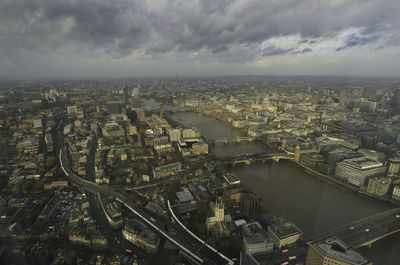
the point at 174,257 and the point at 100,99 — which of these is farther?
the point at 100,99

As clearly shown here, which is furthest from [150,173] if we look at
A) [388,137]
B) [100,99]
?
A: [100,99]

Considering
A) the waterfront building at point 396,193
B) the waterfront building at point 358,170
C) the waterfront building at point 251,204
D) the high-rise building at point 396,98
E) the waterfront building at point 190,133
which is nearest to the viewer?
the waterfront building at point 251,204

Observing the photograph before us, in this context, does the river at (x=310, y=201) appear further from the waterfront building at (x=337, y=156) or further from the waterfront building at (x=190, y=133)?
the waterfront building at (x=190, y=133)

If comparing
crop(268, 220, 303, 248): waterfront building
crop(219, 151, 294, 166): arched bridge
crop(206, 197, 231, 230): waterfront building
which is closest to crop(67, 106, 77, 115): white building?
crop(219, 151, 294, 166): arched bridge

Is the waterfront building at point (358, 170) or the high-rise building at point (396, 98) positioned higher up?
the high-rise building at point (396, 98)

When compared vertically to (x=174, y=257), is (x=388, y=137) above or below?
above

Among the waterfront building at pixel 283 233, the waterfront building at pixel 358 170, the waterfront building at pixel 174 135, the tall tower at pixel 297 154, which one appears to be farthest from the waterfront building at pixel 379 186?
the waterfront building at pixel 174 135

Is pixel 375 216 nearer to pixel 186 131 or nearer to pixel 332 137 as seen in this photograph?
pixel 332 137
